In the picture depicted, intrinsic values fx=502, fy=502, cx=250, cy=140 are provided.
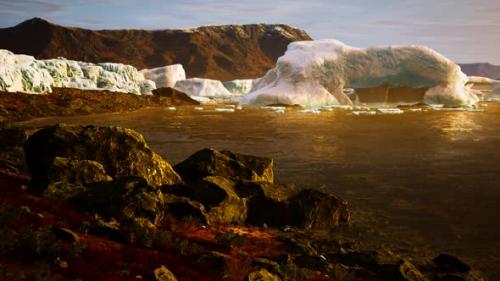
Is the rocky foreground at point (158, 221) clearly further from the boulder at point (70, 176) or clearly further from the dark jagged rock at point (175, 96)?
the dark jagged rock at point (175, 96)

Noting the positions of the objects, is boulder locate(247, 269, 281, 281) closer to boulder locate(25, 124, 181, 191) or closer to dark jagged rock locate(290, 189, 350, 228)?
dark jagged rock locate(290, 189, 350, 228)

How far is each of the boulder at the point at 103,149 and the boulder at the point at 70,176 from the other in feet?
1.56

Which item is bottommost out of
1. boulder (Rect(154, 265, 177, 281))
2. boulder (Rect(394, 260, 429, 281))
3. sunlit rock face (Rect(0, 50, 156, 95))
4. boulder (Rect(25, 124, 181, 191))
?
boulder (Rect(394, 260, 429, 281))

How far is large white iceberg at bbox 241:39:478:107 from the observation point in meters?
48.5

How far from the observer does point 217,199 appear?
32.4 ft

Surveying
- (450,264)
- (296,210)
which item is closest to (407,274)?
(450,264)

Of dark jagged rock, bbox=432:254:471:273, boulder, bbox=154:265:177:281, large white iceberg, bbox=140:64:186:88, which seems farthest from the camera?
large white iceberg, bbox=140:64:186:88

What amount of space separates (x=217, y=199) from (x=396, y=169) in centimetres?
804

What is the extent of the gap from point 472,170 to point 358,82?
35.2 m

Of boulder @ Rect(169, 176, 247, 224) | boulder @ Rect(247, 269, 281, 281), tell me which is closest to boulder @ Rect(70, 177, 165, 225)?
boulder @ Rect(169, 176, 247, 224)

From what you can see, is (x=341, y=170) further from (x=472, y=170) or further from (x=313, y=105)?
(x=313, y=105)

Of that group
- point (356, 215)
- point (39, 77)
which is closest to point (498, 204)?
point (356, 215)

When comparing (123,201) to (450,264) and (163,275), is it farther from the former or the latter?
(450,264)

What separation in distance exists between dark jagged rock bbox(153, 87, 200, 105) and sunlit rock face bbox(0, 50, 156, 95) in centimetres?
337
